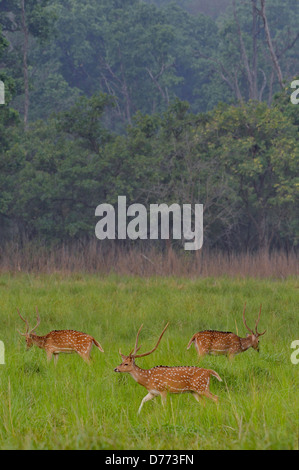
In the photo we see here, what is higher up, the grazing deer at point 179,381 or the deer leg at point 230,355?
the deer leg at point 230,355

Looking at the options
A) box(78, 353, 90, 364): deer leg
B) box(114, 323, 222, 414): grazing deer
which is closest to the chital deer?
box(78, 353, 90, 364): deer leg

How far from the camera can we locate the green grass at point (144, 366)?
4.21 meters

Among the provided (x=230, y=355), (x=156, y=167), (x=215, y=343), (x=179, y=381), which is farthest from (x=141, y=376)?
(x=156, y=167)

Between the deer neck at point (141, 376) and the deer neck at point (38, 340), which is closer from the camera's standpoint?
the deer neck at point (141, 376)

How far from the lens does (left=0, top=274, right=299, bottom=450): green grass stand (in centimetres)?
421

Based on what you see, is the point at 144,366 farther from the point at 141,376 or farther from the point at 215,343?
the point at 141,376

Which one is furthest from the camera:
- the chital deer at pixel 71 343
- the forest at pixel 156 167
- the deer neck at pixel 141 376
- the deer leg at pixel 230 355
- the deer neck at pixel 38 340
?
the forest at pixel 156 167

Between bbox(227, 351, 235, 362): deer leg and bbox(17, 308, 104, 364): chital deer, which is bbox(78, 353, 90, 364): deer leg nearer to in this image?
bbox(17, 308, 104, 364): chital deer

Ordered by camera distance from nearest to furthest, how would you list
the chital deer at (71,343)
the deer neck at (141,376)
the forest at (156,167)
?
the deer neck at (141,376), the chital deer at (71,343), the forest at (156,167)

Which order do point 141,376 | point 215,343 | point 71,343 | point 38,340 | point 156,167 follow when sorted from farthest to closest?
1. point 156,167
2. point 38,340
3. point 215,343
4. point 71,343
5. point 141,376

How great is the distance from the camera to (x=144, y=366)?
693cm

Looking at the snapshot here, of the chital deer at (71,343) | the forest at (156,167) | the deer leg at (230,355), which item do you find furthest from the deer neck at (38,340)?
the forest at (156,167)

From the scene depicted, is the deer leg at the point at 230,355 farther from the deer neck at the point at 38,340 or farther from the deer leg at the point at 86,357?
the deer neck at the point at 38,340

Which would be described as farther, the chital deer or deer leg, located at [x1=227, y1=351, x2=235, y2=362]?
deer leg, located at [x1=227, y1=351, x2=235, y2=362]
